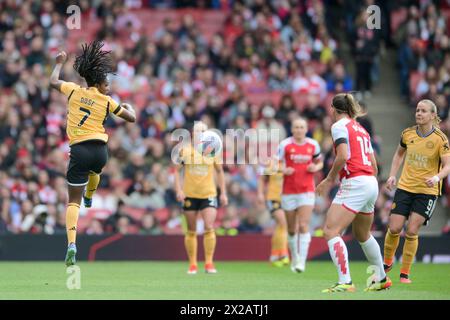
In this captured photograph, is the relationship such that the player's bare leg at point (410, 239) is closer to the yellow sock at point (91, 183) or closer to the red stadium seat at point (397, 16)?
the yellow sock at point (91, 183)

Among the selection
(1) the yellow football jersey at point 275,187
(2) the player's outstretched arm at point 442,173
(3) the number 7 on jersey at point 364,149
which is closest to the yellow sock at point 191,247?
(1) the yellow football jersey at point 275,187

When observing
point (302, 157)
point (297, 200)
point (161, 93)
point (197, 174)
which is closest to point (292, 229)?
point (297, 200)

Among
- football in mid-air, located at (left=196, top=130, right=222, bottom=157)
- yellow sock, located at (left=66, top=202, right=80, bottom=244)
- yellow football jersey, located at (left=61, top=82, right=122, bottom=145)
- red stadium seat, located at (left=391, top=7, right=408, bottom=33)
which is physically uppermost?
red stadium seat, located at (left=391, top=7, right=408, bottom=33)

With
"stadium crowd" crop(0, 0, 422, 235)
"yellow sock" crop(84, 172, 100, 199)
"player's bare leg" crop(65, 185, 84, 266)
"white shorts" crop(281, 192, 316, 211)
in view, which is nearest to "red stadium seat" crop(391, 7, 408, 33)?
"stadium crowd" crop(0, 0, 422, 235)

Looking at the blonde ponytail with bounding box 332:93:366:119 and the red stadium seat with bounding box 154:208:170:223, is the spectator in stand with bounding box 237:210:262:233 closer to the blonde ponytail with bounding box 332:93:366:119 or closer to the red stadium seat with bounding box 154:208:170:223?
the red stadium seat with bounding box 154:208:170:223

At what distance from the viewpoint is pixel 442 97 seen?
79.5 feet

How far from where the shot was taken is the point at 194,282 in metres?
14.5

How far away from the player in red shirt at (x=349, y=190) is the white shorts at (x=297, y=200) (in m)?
4.88

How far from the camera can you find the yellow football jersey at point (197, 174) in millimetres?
16766

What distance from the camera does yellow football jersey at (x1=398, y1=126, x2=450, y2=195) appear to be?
1422cm

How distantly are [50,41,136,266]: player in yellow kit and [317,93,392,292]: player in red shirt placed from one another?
2.72 metres

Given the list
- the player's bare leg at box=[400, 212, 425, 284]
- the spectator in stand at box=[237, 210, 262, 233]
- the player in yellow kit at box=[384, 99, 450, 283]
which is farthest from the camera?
the spectator in stand at box=[237, 210, 262, 233]

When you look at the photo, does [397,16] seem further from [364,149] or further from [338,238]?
[338,238]

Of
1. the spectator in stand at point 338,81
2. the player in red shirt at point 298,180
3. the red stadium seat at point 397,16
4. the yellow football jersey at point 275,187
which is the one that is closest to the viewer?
the player in red shirt at point 298,180
